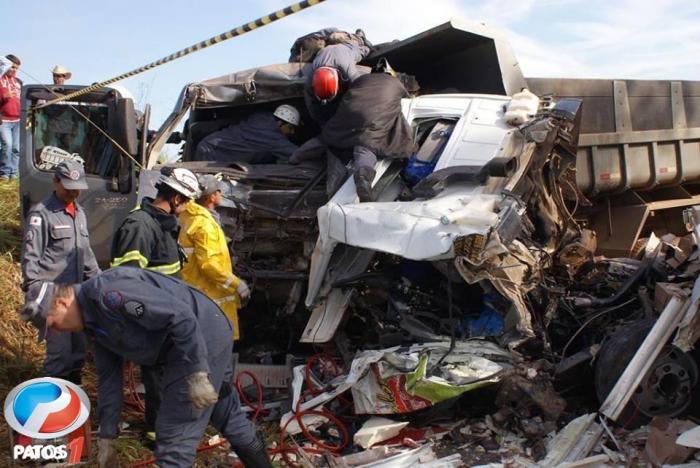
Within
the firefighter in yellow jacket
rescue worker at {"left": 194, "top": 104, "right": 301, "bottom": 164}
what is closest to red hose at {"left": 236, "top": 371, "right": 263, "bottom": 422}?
the firefighter in yellow jacket

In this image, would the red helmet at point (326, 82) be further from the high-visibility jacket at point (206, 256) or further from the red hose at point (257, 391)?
the red hose at point (257, 391)

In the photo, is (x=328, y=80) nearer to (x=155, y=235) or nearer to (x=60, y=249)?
(x=155, y=235)

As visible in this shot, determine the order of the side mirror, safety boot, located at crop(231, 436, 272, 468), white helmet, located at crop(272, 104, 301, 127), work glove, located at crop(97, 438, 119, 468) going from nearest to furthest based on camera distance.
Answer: work glove, located at crop(97, 438, 119, 468), safety boot, located at crop(231, 436, 272, 468), the side mirror, white helmet, located at crop(272, 104, 301, 127)

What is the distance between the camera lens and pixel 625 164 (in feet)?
20.2

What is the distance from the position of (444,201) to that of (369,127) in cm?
98

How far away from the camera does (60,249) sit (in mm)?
4492

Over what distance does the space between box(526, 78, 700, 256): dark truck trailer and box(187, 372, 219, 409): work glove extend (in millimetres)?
4196

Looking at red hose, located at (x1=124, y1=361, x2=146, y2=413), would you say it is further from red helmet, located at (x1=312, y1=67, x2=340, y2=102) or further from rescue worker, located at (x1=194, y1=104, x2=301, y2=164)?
red helmet, located at (x1=312, y1=67, x2=340, y2=102)

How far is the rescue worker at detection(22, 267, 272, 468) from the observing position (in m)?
2.74

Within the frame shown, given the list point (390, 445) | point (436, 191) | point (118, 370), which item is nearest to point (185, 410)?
point (118, 370)

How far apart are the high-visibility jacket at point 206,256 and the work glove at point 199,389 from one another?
144 cm

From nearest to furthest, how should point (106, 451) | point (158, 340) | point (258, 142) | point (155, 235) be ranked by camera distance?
point (158, 340) < point (106, 451) < point (155, 235) < point (258, 142)

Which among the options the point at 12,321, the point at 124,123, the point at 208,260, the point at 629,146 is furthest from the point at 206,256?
the point at 629,146

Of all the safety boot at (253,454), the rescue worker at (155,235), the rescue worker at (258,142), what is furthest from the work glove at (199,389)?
the rescue worker at (258,142)
